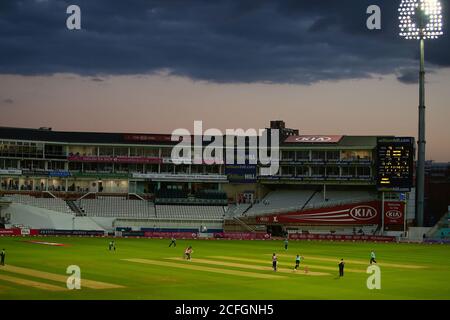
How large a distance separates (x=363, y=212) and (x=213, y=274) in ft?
174

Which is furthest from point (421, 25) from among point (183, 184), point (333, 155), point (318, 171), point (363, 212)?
point (183, 184)

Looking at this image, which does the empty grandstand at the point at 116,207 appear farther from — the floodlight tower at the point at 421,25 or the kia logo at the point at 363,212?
the floodlight tower at the point at 421,25

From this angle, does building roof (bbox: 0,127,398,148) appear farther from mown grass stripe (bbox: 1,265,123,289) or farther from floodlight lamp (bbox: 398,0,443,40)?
mown grass stripe (bbox: 1,265,123,289)

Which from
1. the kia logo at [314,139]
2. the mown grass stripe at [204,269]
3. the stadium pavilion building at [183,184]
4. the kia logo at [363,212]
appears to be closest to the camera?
the mown grass stripe at [204,269]

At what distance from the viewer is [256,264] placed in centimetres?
5109

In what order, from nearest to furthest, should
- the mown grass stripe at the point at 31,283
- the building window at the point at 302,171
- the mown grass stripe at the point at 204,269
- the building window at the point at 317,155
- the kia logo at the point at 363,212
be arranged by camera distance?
the mown grass stripe at the point at 31,283, the mown grass stripe at the point at 204,269, the kia logo at the point at 363,212, the building window at the point at 317,155, the building window at the point at 302,171

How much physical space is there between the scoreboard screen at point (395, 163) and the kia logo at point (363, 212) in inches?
171

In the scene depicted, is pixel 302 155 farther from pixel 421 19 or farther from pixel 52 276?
pixel 52 276

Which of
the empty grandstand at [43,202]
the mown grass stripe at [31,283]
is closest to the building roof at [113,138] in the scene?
the empty grandstand at [43,202]

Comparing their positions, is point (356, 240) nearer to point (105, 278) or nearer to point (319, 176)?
point (319, 176)

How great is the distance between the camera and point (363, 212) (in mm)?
93625

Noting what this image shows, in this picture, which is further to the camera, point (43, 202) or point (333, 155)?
point (333, 155)

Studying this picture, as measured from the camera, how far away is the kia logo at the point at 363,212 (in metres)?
93.3
